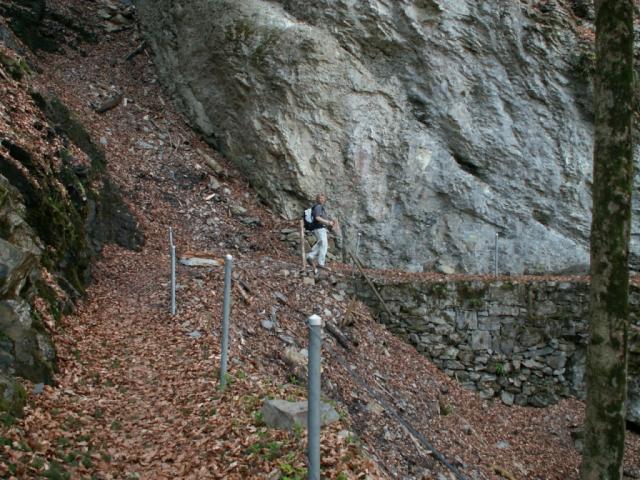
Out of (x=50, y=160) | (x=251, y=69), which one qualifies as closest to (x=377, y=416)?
(x=50, y=160)

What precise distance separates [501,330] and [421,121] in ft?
20.8

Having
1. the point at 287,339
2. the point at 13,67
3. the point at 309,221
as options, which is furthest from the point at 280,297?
the point at 13,67

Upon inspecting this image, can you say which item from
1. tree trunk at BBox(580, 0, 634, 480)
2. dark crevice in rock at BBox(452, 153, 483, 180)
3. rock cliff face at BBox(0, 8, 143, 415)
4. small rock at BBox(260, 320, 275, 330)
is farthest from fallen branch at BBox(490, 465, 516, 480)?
dark crevice in rock at BBox(452, 153, 483, 180)

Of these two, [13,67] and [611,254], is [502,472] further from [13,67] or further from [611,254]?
[13,67]

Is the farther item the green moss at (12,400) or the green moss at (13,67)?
the green moss at (13,67)

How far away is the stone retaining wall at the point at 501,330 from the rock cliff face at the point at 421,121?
243 centimetres

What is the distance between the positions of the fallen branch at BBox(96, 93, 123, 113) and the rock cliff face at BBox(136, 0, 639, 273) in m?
3.22

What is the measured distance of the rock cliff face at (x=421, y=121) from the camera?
13984 millimetres

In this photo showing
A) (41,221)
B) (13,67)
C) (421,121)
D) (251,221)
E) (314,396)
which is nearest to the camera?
(314,396)

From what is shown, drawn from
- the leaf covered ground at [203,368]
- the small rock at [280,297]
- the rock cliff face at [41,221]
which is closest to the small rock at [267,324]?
the leaf covered ground at [203,368]

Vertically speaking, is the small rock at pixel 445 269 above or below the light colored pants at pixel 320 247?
below

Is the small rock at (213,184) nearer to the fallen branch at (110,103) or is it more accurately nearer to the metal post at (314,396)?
the fallen branch at (110,103)

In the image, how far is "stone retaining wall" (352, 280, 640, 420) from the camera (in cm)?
1134

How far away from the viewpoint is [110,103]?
15070 millimetres
